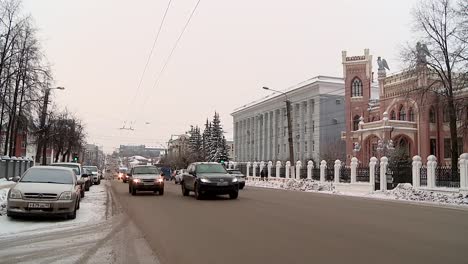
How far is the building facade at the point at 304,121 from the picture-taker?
78500 millimetres

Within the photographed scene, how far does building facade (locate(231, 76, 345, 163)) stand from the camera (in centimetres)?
7850

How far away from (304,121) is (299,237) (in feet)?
→ 247

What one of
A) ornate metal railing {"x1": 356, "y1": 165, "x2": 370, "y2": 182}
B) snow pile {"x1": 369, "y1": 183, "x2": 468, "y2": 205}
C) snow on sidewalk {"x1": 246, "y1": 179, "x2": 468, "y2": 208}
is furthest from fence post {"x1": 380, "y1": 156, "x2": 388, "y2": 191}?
ornate metal railing {"x1": 356, "y1": 165, "x2": 370, "y2": 182}

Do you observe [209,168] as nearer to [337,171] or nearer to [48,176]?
[48,176]

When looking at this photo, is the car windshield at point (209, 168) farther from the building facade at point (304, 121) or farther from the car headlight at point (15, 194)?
the building facade at point (304, 121)

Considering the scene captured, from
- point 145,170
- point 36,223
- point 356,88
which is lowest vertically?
point 36,223

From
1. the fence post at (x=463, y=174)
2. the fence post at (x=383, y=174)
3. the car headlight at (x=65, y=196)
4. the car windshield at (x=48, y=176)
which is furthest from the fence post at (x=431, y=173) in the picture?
the car headlight at (x=65, y=196)

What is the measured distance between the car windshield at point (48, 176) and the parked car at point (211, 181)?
7.65m

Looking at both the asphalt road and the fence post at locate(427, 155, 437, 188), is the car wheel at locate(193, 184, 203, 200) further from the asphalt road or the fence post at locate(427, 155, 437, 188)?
the fence post at locate(427, 155, 437, 188)

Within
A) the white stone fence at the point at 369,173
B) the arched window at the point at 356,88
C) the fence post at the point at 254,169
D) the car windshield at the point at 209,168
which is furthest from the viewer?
the arched window at the point at 356,88

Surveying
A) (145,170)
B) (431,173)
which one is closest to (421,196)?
(431,173)

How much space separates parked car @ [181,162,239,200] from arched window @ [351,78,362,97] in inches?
1845

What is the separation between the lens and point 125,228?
11766mm

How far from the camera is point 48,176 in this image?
45.0 ft
